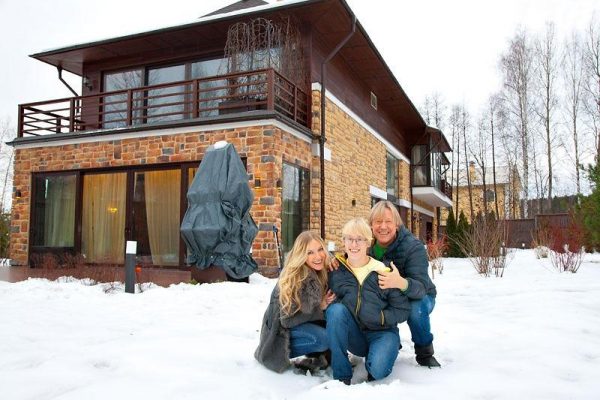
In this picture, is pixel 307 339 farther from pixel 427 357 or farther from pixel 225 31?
pixel 225 31

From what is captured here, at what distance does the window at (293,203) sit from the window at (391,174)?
716 centimetres

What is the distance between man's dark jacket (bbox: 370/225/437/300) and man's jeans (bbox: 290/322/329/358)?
2.01ft

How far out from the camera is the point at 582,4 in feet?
71.1

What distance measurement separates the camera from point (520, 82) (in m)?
22.7

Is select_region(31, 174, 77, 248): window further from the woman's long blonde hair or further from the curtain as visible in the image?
the woman's long blonde hair

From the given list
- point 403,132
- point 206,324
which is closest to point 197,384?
point 206,324

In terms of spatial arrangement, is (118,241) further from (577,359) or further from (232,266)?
(577,359)

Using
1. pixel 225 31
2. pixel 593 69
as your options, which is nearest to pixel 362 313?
pixel 225 31

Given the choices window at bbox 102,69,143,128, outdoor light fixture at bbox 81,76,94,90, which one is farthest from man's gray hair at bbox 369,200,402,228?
outdoor light fixture at bbox 81,76,94,90

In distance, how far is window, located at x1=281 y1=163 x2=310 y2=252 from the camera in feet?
31.6

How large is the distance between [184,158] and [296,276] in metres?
7.41

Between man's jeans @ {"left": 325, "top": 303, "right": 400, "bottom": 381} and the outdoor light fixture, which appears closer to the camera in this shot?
man's jeans @ {"left": 325, "top": 303, "right": 400, "bottom": 381}

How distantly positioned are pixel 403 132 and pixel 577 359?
1765 cm

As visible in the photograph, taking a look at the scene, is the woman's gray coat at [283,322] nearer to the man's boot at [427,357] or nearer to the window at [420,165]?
the man's boot at [427,357]
